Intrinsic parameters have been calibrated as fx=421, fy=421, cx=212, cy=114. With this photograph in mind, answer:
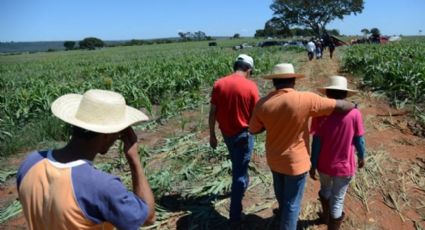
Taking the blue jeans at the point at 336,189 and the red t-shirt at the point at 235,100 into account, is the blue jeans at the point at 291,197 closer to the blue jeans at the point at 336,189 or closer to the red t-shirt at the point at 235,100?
the blue jeans at the point at 336,189

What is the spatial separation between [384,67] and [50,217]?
1294cm

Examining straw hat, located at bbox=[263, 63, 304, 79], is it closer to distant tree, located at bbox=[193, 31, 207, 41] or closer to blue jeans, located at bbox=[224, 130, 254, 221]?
blue jeans, located at bbox=[224, 130, 254, 221]

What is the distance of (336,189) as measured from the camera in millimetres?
3826

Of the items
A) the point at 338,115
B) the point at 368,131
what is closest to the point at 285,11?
the point at 368,131

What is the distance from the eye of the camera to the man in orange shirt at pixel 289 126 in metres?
3.34

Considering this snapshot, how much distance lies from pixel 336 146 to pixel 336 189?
1.37 feet

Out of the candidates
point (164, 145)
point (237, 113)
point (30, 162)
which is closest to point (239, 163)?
point (237, 113)

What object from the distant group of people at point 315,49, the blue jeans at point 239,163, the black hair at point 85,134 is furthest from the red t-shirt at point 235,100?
the distant group of people at point 315,49

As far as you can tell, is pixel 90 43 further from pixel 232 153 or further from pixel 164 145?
pixel 232 153

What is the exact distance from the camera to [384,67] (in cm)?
1310

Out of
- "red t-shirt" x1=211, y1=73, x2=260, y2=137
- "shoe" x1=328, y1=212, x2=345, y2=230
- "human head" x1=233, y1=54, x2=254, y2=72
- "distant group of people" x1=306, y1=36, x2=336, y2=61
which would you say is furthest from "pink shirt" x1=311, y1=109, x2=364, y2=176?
"distant group of people" x1=306, y1=36, x2=336, y2=61

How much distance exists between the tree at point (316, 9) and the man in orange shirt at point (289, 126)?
61.2 metres

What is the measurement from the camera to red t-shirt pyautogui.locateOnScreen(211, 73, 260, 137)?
4281mm

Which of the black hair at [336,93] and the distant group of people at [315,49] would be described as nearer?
the black hair at [336,93]
